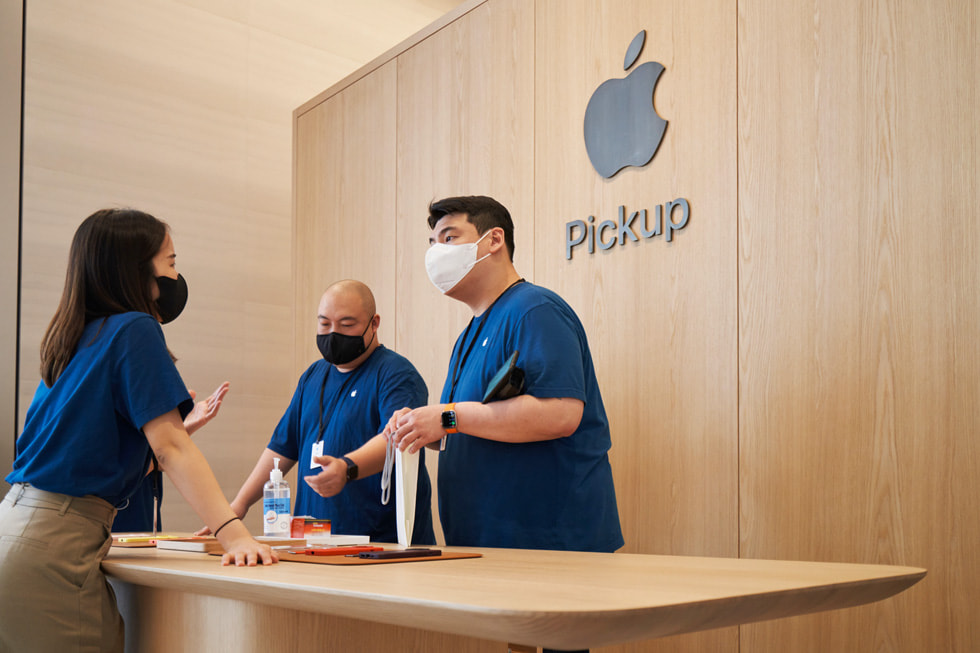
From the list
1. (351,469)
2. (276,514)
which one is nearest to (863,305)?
(351,469)

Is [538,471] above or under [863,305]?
under

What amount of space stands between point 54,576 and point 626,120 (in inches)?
86.4

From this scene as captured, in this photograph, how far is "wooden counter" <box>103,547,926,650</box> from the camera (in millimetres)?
876

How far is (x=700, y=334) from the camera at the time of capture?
2615 mm

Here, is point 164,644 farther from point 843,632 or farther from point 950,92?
point 950,92

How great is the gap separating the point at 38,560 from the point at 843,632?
1.87 metres

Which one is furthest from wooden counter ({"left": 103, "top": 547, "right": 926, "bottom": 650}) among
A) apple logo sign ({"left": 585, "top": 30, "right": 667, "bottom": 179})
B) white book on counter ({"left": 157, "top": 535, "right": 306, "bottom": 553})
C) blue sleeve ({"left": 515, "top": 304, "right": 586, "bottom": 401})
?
apple logo sign ({"left": 585, "top": 30, "right": 667, "bottom": 179})

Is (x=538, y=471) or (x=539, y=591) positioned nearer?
(x=539, y=591)

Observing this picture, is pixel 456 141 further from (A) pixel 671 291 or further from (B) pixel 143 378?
(B) pixel 143 378

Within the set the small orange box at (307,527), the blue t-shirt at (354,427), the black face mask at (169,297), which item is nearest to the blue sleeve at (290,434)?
the blue t-shirt at (354,427)

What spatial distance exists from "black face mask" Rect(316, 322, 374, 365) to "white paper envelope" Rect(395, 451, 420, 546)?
0.87 meters

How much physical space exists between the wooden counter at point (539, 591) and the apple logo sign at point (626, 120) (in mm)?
1619

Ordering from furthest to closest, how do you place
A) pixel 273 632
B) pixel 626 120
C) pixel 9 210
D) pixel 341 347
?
1. pixel 9 210
2. pixel 626 120
3. pixel 341 347
4. pixel 273 632

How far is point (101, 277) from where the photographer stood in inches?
69.9
